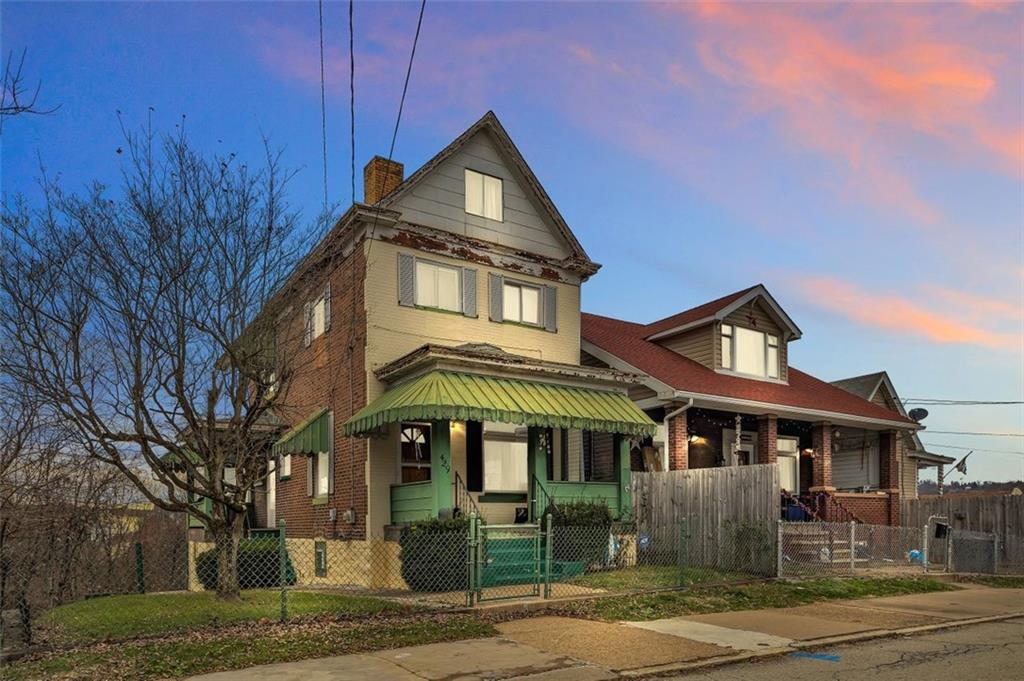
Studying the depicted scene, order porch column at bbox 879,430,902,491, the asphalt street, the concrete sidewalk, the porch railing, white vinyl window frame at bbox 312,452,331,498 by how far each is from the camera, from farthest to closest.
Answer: porch column at bbox 879,430,902,491 < white vinyl window frame at bbox 312,452,331,498 < the porch railing < the asphalt street < the concrete sidewalk

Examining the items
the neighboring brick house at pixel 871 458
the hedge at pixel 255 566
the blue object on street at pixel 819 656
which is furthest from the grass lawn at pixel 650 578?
the neighboring brick house at pixel 871 458

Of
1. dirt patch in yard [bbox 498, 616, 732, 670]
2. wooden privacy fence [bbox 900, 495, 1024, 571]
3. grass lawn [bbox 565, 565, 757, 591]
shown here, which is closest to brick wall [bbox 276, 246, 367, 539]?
grass lawn [bbox 565, 565, 757, 591]

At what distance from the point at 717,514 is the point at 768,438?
7363mm

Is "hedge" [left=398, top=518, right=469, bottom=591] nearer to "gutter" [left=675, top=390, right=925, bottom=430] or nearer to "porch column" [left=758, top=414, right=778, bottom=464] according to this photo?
"gutter" [left=675, top=390, right=925, bottom=430]

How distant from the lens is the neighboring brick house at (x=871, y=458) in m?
27.9

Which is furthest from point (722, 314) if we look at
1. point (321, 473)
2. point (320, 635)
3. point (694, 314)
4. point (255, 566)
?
point (320, 635)

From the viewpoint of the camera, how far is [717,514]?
16.8 meters

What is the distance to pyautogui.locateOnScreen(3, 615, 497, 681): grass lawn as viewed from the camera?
8273 mm

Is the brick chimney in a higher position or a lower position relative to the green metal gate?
higher

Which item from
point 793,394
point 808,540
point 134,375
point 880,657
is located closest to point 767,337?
point 793,394

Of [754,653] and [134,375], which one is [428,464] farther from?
[754,653]

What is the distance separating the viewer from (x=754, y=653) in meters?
9.59

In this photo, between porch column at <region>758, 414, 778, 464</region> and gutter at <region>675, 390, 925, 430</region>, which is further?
porch column at <region>758, 414, 778, 464</region>

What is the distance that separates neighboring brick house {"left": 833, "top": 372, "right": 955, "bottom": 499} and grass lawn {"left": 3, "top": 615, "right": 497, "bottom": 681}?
20.8m
